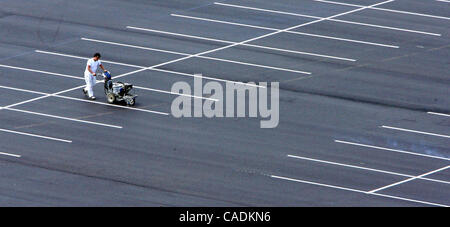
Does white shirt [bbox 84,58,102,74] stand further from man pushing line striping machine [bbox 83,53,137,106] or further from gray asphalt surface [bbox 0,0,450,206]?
gray asphalt surface [bbox 0,0,450,206]

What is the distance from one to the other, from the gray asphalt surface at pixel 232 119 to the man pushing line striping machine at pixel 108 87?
43cm

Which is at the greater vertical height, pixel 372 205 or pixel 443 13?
pixel 443 13

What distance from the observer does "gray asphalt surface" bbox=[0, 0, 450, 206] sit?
31.0 metres

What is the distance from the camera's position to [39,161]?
32.5 metres

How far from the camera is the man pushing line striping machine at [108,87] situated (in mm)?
36656

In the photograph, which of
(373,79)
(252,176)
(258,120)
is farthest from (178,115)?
(373,79)

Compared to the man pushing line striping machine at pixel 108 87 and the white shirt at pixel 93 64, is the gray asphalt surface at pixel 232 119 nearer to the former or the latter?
the man pushing line striping machine at pixel 108 87

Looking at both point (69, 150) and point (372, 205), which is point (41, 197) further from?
point (372, 205)

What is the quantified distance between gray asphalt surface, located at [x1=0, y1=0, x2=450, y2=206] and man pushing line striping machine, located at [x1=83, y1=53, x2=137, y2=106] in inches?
17.0

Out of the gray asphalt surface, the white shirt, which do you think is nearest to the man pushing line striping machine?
the white shirt

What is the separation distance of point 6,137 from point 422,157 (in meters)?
13.4

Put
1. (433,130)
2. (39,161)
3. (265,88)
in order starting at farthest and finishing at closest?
1. (265,88)
2. (433,130)
3. (39,161)

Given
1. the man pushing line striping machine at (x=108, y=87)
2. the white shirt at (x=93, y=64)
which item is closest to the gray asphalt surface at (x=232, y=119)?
the man pushing line striping machine at (x=108, y=87)

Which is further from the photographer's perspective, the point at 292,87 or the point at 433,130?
the point at 292,87
